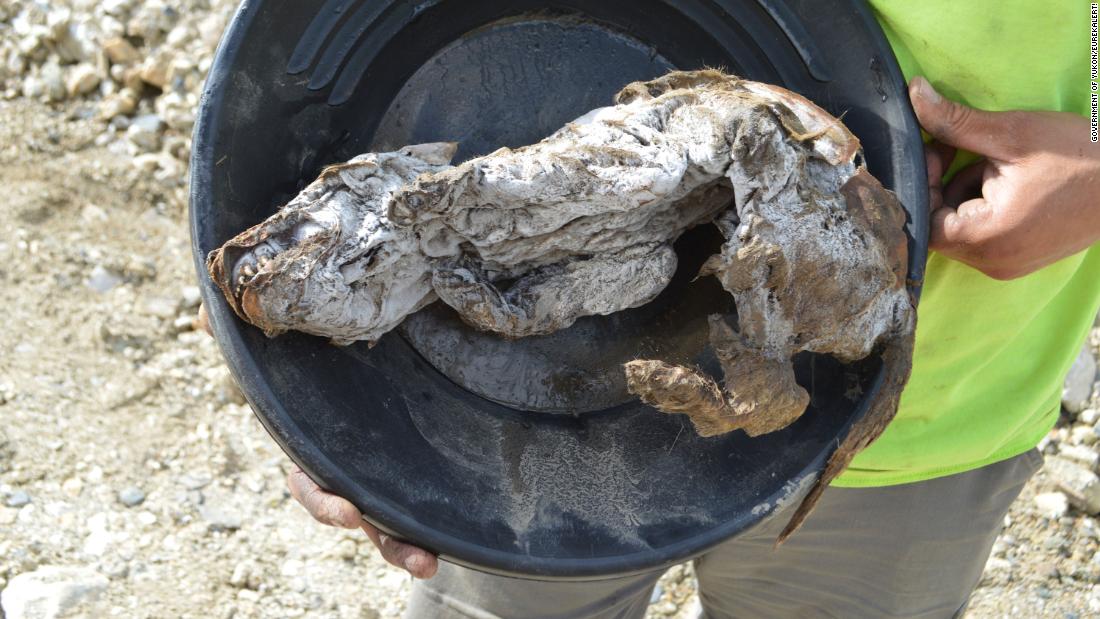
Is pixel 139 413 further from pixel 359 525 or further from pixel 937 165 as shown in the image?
pixel 937 165

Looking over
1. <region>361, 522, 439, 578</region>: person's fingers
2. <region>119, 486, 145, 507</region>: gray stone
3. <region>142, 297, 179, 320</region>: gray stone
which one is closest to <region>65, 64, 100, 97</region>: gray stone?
<region>142, 297, 179, 320</region>: gray stone

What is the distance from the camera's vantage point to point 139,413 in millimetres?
2643

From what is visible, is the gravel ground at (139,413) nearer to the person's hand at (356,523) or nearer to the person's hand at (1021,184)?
the person's hand at (356,523)

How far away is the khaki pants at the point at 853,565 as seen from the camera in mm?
1693

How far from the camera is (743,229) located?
127 cm

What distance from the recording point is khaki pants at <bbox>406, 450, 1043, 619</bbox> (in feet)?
5.56

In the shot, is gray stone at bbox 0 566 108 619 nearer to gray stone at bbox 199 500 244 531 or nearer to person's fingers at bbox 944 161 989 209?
gray stone at bbox 199 500 244 531

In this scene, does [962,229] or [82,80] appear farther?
[82,80]

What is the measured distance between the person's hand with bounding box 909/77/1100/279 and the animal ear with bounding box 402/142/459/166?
0.67m

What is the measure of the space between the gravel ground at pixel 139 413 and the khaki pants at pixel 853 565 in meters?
0.72

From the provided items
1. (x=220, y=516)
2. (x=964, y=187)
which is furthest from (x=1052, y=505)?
(x=220, y=516)

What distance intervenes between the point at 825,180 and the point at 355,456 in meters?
0.75

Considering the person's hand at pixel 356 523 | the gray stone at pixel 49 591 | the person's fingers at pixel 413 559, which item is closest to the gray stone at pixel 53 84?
the gray stone at pixel 49 591

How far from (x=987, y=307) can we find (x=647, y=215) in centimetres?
56
